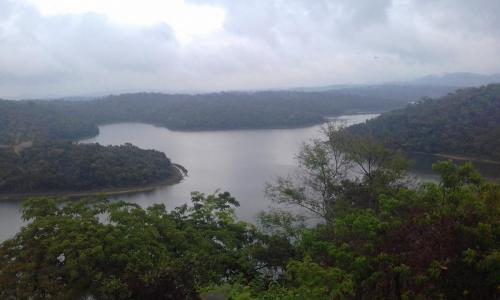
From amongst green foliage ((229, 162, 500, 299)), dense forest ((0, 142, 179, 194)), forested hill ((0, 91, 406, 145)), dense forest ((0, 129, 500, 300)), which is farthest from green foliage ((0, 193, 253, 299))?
forested hill ((0, 91, 406, 145))

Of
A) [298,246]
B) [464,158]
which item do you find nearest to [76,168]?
[298,246]

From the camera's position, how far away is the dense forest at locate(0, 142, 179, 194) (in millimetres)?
28469

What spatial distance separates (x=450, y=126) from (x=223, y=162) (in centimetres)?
2071

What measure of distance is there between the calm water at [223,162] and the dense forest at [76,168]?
6.92 feet

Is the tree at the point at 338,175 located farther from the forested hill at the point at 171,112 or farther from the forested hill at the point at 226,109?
the forested hill at the point at 226,109

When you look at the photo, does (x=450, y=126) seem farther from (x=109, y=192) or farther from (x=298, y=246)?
(x=298, y=246)

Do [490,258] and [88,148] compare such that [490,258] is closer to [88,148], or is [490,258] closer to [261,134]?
[88,148]

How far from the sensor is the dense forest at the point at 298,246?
4270 mm

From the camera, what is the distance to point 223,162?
35.6 m

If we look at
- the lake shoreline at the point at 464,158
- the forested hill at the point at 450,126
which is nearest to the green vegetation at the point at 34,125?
the forested hill at the point at 450,126

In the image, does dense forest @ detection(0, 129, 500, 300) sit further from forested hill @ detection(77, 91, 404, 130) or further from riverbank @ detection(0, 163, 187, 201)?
forested hill @ detection(77, 91, 404, 130)

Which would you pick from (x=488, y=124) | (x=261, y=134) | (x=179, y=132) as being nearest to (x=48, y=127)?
(x=179, y=132)

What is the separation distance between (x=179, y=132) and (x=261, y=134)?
1286cm

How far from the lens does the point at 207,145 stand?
46.8m
